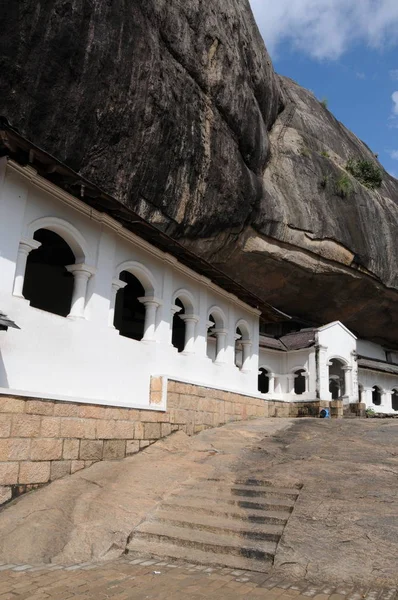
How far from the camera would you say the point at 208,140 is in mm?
15727

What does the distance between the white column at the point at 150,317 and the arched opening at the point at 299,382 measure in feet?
40.2

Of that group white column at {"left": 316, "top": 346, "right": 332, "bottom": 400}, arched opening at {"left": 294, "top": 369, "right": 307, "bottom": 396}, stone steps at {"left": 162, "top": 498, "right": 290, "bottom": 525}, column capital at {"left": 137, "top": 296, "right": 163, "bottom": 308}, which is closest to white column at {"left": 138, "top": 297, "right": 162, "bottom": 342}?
column capital at {"left": 137, "top": 296, "right": 163, "bottom": 308}

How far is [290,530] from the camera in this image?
555 cm

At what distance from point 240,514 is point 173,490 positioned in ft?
4.25

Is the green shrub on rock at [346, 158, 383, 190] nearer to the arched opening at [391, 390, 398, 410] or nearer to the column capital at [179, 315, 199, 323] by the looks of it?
the arched opening at [391, 390, 398, 410]

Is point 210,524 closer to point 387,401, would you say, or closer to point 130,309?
point 130,309

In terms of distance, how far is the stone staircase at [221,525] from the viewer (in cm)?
534

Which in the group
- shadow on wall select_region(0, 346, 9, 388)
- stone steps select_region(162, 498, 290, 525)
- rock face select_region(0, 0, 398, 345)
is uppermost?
rock face select_region(0, 0, 398, 345)

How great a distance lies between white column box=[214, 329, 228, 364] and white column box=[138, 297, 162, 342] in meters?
3.43

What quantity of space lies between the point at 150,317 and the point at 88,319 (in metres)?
2.21

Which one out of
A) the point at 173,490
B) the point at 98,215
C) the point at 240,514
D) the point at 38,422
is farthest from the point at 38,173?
the point at 240,514

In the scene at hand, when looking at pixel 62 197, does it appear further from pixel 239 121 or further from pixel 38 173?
pixel 239 121

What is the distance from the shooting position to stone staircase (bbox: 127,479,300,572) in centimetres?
534

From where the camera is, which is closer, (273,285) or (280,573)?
(280,573)
